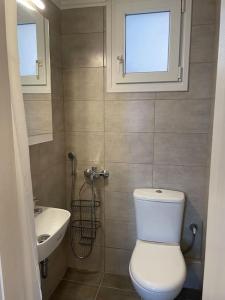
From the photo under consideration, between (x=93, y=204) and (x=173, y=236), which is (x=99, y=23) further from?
(x=173, y=236)

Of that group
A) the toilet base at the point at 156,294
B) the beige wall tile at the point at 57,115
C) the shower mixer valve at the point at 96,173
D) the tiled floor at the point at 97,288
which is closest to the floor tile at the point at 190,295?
the tiled floor at the point at 97,288

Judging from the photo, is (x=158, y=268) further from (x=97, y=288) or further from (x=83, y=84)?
(x=83, y=84)

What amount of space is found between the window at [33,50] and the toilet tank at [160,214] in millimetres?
1106

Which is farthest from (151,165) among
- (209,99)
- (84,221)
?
(84,221)

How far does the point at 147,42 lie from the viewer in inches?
71.1

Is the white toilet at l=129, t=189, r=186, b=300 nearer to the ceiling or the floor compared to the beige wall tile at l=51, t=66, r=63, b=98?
nearer to the floor

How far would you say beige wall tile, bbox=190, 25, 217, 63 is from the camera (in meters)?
1.66

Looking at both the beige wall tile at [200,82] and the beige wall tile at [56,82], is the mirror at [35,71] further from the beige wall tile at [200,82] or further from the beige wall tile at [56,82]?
the beige wall tile at [200,82]

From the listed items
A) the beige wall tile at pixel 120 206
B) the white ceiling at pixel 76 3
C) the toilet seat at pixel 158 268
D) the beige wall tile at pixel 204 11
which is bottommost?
the toilet seat at pixel 158 268

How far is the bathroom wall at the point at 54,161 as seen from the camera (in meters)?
1.66

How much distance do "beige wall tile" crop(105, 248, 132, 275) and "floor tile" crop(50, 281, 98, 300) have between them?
233mm

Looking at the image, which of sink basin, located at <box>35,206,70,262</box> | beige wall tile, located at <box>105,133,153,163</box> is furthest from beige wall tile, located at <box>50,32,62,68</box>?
sink basin, located at <box>35,206,70,262</box>

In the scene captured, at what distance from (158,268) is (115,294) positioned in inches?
26.2

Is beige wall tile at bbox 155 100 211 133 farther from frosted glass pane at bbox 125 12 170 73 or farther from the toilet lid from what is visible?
the toilet lid
